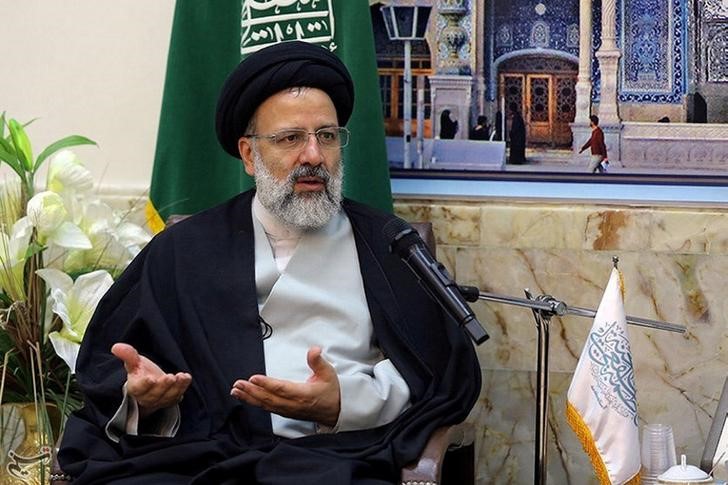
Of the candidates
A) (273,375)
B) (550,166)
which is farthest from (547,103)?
(273,375)

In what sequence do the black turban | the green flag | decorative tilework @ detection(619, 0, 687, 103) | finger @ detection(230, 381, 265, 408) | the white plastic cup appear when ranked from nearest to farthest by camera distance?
finger @ detection(230, 381, 265, 408), the black turban, the white plastic cup, the green flag, decorative tilework @ detection(619, 0, 687, 103)

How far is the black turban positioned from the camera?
4.14 meters

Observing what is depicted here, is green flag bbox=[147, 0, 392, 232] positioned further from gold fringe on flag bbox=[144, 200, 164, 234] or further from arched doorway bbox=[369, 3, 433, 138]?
arched doorway bbox=[369, 3, 433, 138]

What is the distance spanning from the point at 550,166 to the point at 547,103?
0.22 metres

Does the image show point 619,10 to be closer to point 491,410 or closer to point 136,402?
point 491,410

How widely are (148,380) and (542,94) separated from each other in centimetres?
193

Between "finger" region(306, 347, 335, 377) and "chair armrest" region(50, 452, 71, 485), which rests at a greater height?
"finger" region(306, 347, 335, 377)

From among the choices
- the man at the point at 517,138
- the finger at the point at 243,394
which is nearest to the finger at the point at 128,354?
the finger at the point at 243,394

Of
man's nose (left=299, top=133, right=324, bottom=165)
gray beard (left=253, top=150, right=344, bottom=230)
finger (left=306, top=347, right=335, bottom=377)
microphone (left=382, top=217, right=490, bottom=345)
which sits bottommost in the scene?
finger (left=306, top=347, right=335, bottom=377)

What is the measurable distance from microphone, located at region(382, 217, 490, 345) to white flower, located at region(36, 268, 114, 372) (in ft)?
3.66

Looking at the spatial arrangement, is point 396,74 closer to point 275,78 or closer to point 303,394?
point 275,78

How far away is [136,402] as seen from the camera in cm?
379

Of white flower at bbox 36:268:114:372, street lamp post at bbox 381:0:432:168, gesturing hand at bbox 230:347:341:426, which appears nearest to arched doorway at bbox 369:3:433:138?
street lamp post at bbox 381:0:432:168

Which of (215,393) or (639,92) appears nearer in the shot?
(215,393)
